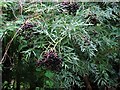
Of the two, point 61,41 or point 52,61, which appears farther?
point 61,41

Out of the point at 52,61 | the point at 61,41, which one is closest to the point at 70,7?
the point at 61,41

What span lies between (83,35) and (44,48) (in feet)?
0.43

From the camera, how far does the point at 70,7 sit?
35.2 inches

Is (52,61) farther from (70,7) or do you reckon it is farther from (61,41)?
(70,7)

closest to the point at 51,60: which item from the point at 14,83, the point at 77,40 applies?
the point at 77,40

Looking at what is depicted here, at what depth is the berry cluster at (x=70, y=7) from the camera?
883mm

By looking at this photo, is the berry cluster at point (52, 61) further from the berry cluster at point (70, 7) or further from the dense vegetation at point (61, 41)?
the berry cluster at point (70, 7)

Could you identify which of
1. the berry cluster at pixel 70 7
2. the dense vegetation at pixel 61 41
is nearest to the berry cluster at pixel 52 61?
the dense vegetation at pixel 61 41

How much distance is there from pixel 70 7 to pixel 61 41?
15cm

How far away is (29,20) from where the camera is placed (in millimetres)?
831

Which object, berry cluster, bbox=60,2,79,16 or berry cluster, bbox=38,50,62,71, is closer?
berry cluster, bbox=38,50,62,71

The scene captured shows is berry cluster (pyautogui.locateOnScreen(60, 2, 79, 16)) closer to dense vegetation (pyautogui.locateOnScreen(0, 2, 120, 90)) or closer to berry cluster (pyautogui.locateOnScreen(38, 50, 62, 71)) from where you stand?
dense vegetation (pyautogui.locateOnScreen(0, 2, 120, 90))

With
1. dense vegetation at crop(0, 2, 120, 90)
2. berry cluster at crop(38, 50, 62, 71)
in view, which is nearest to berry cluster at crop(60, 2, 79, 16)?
dense vegetation at crop(0, 2, 120, 90)

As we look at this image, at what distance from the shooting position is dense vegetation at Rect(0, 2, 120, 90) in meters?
0.80
